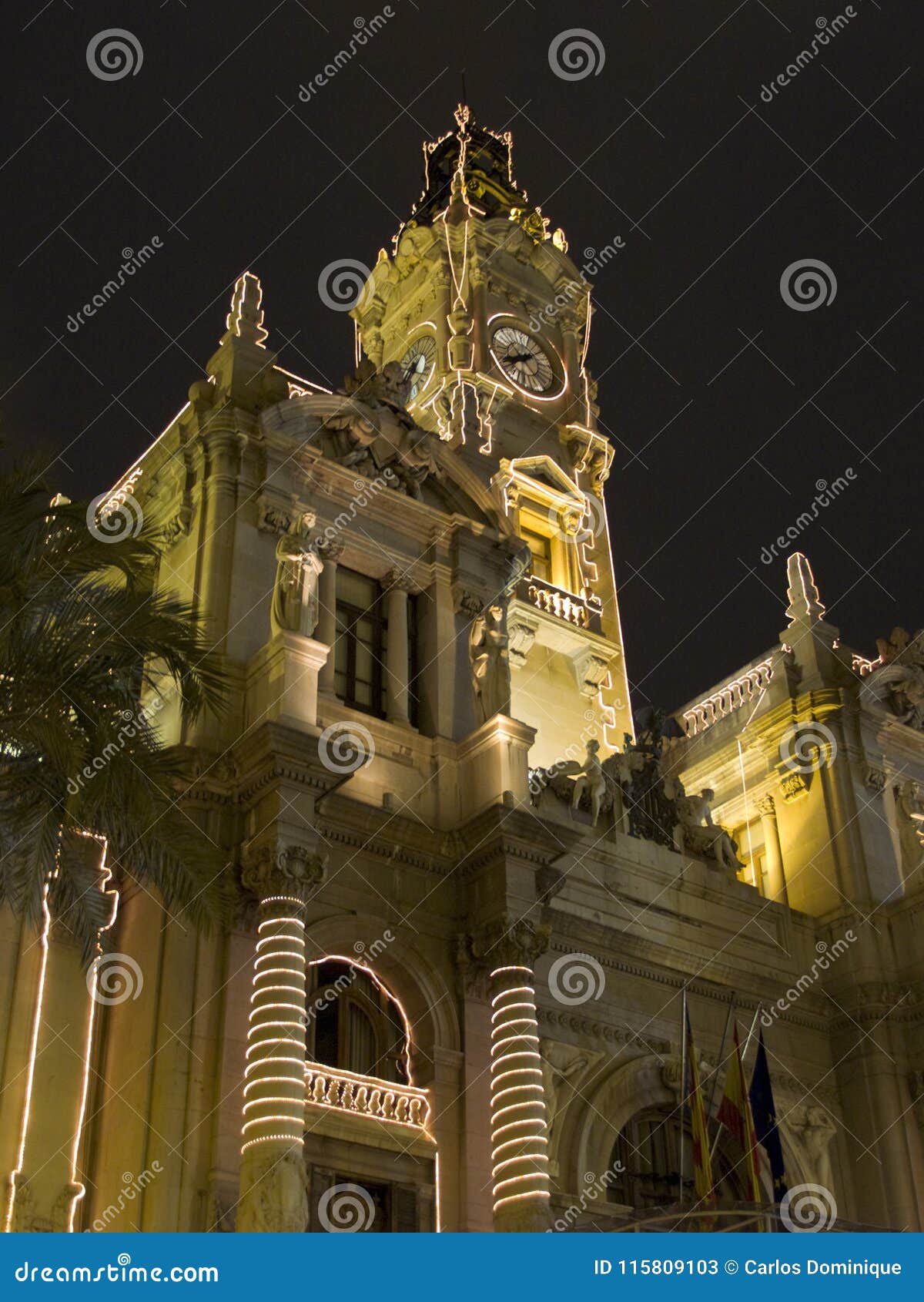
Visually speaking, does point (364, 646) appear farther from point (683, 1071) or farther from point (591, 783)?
point (683, 1071)

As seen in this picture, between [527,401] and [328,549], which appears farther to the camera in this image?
[527,401]

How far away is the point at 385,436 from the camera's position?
31234mm

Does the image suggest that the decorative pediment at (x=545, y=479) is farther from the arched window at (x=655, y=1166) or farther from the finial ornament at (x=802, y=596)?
the arched window at (x=655, y=1166)

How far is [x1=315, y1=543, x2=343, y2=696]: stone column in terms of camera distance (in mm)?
27828

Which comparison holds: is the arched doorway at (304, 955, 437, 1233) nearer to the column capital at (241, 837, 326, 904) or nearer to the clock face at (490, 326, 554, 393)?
the column capital at (241, 837, 326, 904)

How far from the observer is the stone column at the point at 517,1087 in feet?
76.6

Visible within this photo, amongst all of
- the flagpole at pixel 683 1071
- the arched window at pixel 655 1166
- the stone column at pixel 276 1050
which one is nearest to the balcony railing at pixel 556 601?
the flagpole at pixel 683 1071

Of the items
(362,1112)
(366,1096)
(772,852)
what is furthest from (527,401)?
(362,1112)

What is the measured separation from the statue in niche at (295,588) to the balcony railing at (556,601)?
13.1 m

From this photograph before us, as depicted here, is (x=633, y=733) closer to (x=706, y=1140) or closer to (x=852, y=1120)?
(x=852, y=1120)

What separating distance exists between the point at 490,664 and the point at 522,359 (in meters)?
19.3

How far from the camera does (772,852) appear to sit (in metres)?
35.9

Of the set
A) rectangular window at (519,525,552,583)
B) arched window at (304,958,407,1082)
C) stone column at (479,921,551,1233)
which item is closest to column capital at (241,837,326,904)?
arched window at (304,958,407,1082)

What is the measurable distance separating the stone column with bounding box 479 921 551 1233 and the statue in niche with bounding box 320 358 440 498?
32.7 feet
